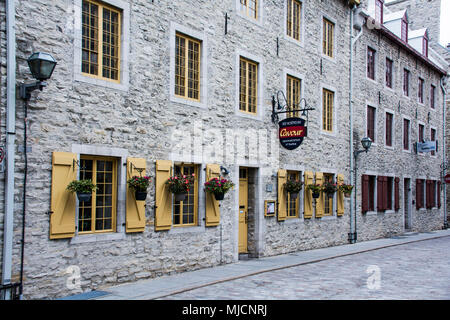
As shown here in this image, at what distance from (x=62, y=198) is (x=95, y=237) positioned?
103 cm

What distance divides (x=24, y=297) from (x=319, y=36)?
12.5 meters

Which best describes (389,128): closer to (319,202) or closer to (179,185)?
(319,202)

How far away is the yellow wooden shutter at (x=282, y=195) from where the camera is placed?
14148mm

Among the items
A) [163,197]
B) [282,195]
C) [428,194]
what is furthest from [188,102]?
[428,194]

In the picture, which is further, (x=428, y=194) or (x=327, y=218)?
(x=428, y=194)

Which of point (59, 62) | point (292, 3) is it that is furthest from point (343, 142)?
point (59, 62)

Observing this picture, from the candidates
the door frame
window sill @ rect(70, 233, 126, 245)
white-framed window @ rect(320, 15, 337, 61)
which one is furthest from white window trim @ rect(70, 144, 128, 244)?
the door frame

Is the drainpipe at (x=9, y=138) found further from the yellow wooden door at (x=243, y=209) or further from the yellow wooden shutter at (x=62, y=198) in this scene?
the yellow wooden door at (x=243, y=209)

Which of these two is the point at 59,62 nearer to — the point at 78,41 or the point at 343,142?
the point at 78,41

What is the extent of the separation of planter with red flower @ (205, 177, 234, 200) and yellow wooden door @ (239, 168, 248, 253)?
200 cm

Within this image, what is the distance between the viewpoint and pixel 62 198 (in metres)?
8.22

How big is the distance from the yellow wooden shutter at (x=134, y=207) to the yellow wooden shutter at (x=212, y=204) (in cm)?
208
